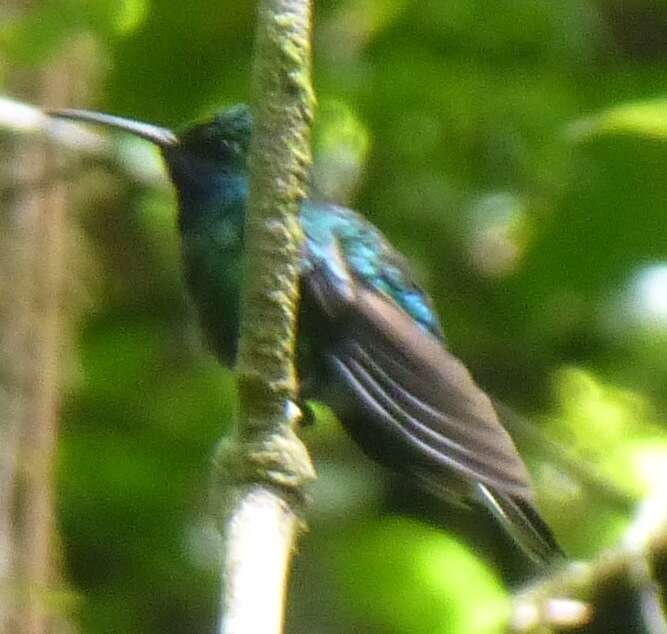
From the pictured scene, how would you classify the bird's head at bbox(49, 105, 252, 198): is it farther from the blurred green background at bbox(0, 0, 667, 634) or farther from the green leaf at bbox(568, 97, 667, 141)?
the green leaf at bbox(568, 97, 667, 141)

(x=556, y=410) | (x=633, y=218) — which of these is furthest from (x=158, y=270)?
(x=633, y=218)

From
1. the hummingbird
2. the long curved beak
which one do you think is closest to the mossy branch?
the hummingbird

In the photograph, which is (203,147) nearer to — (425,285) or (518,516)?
(518,516)

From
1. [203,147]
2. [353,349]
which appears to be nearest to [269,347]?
[353,349]

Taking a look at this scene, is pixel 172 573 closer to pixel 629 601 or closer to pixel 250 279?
pixel 629 601

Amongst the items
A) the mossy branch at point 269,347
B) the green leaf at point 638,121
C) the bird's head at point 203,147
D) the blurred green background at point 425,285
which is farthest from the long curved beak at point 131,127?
the mossy branch at point 269,347
